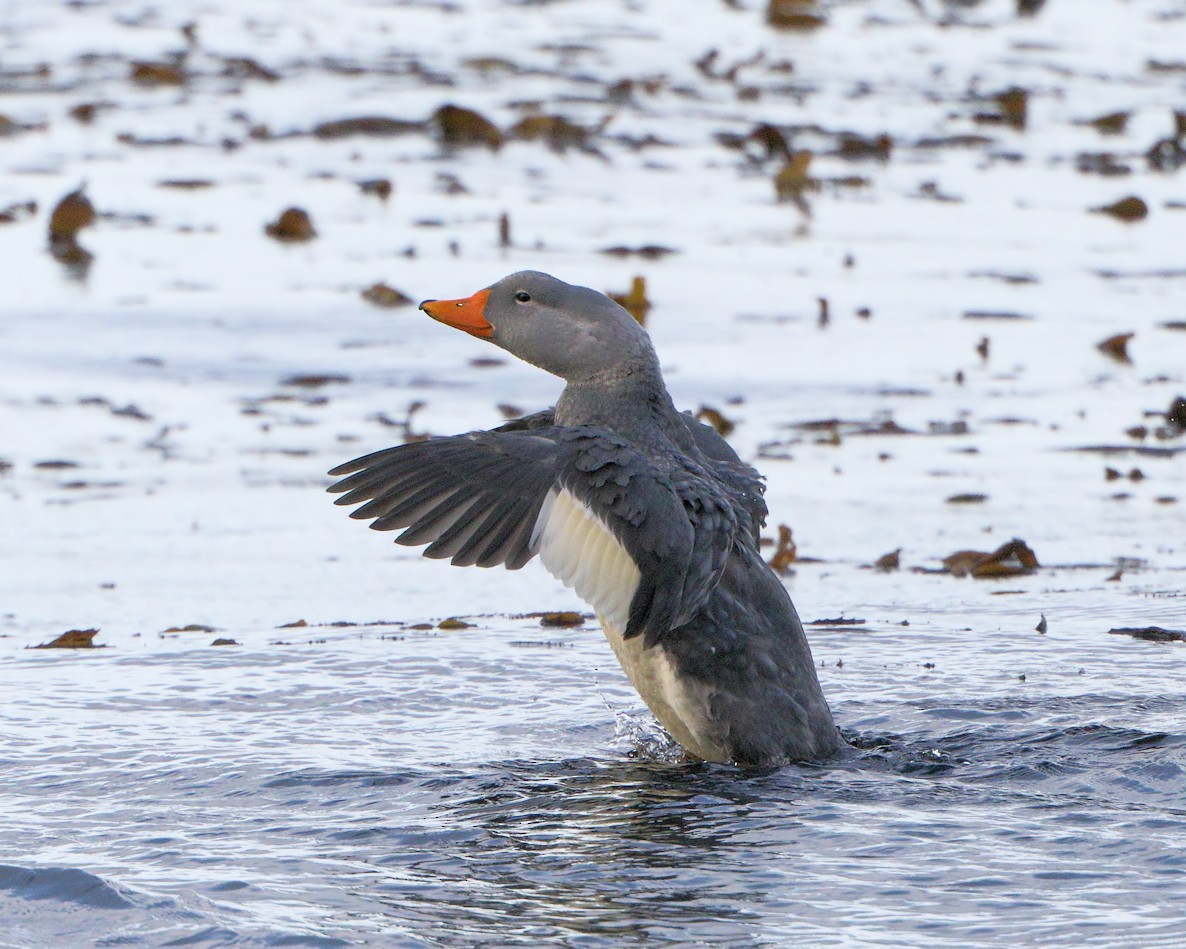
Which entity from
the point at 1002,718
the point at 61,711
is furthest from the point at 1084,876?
the point at 61,711

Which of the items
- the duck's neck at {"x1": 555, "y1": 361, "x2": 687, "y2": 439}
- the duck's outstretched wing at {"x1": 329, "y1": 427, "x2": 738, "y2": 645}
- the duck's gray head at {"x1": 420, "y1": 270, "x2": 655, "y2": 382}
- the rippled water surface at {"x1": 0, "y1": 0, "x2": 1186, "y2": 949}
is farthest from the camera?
the duck's gray head at {"x1": 420, "y1": 270, "x2": 655, "y2": 382}

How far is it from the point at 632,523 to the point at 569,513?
0.49 feet

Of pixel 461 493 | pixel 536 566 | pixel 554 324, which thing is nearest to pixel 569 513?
pixel 461 493

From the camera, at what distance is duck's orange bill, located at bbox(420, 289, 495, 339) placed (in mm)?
5449

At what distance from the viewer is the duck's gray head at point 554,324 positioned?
5.11m

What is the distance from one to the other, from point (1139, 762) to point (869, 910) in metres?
1.21

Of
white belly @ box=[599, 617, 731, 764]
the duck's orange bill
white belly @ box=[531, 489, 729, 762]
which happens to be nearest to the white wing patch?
white belly @ box=[531, 489, 729, 762]

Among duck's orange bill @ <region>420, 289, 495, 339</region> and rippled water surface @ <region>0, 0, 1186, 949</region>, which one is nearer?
rippled water surface @ <region>0, 0, 1186, 949</region>

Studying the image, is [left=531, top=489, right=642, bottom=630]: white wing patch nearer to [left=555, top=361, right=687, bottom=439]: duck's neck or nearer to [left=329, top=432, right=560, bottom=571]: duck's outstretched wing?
[left=329, top=432, right=560, bottom=571]: duck's outstretched wing

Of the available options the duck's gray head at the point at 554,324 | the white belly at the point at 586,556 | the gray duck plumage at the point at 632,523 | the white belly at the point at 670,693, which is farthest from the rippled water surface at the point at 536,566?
the duck's gray head at the point at 554,324

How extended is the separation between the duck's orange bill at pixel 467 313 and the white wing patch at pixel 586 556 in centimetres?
99

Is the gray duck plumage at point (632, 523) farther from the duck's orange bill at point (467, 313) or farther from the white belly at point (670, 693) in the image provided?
the duck's orange bill at point (467, 313)

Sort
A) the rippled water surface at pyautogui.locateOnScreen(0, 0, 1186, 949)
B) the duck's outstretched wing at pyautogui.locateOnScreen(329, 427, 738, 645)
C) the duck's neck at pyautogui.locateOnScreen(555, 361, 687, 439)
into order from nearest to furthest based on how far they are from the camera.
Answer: the rippled water surface at pyautogui.locateOnScreen(0, 0, 1186, 949), the duck's outstretched wing at pyautogui.locateOnScreen(329, 427, 738, 645), the duck's neck at pyautogui.locateOnScreen(555, 361, 687, 439)

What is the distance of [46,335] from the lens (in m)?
9.27
